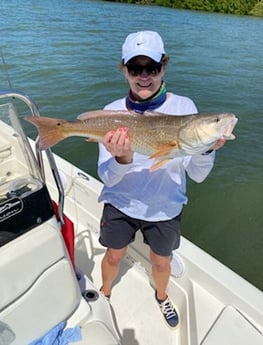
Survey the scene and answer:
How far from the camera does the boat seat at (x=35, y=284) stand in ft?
5.08

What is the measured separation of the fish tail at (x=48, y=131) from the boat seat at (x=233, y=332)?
1.37 m

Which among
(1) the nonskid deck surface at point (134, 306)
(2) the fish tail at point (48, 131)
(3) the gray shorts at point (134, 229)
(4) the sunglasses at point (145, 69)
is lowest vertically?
(1) the nonskid deck surface at point (134, 306)

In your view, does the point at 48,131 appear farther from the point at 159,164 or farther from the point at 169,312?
the point at 169,312

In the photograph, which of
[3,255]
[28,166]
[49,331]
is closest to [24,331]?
[49,331]

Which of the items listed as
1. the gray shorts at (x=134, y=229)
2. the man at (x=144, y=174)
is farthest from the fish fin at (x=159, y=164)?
the gray shorts at (x=134, y=229)

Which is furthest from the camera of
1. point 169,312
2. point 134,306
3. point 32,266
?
point 134,306

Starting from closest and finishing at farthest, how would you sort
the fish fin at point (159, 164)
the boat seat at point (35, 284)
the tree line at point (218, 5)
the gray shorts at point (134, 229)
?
1. the boat seat at point (35, 284)
2. the fish fin at point (159, 164)
3. the gray shorts at point (134, 229)
4. the tree line at point (218, 5)

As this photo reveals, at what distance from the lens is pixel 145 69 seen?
1938 millimetres

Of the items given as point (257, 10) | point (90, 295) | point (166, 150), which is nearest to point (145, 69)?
point (166, 150)

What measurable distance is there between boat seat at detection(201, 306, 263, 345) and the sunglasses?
1.49 m

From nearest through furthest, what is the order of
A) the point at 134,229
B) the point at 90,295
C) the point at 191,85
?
the point at 90,295 < the point at 134,229 < the point at 191,85

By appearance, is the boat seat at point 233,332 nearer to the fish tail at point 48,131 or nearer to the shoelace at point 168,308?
the shoelace at point 168,308

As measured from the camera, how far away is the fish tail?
182cm

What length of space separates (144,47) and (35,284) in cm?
133
